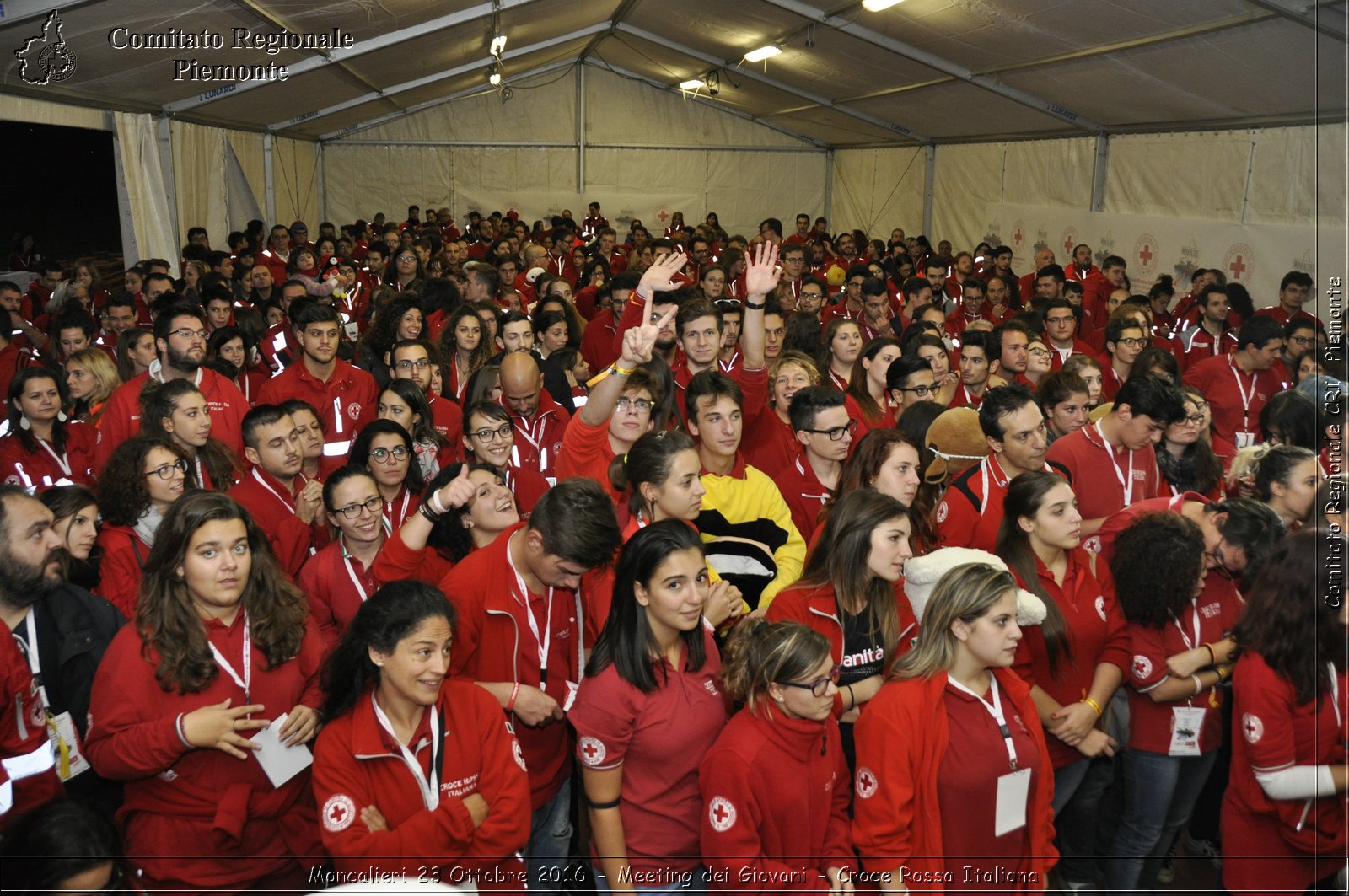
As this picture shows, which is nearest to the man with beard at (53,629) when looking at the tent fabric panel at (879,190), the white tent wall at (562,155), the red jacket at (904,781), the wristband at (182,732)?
the wristband at (182,732)

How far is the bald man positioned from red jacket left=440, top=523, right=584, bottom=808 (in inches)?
69.8

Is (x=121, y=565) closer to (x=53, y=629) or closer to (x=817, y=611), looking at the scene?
(x=53, y=629)

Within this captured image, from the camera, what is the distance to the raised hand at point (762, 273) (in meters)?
4.89

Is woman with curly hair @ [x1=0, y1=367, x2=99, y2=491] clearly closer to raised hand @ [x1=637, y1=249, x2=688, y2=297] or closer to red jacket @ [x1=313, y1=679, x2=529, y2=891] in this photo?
raised hand @ [x1=637, y1=249, x2=688, y2=297]

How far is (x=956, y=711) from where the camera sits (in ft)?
9.01

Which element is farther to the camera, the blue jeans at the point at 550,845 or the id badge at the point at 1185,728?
the id badge at the point at 1185,728

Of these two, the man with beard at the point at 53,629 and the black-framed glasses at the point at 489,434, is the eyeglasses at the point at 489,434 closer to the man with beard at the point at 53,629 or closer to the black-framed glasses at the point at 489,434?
the black-framed glasses at the point at 489,434

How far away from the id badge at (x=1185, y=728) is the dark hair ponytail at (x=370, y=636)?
95.2 inches

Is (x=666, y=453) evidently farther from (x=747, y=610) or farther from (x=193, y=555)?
(x=193, y=555)

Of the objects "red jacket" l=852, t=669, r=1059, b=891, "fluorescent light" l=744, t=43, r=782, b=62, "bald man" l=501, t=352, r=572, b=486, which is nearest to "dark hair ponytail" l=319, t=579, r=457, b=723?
"red jacket" l=852, t=669, r=1059, b=891

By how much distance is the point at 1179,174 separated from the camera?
11602mm

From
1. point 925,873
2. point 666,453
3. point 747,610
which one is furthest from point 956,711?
point 666,453

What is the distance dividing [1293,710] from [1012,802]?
2.78 ft

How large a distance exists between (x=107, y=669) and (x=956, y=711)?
7.55 ft
